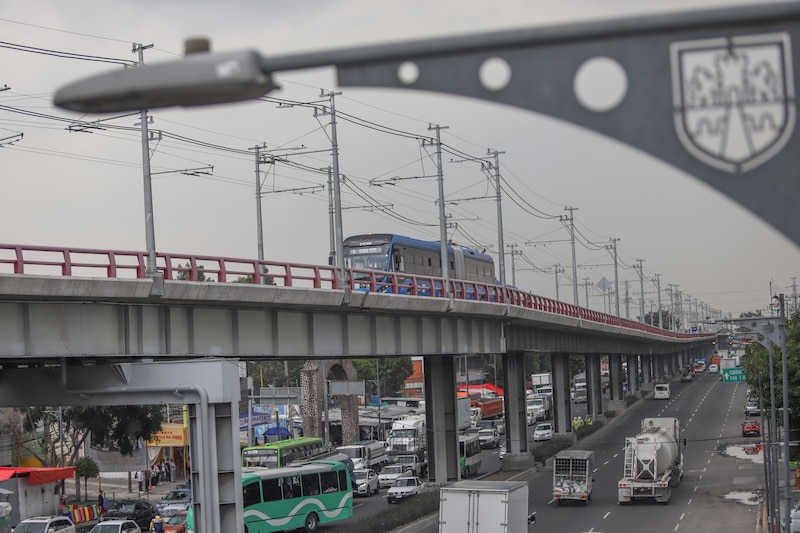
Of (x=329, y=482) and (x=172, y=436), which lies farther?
(x=172, y=436)

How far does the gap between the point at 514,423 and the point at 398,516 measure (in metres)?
24.7

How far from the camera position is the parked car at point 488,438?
82.2 metres

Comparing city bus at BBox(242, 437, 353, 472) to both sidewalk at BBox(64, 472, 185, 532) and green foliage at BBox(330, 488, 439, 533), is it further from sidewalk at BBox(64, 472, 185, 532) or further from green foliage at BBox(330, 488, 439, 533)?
green foliage at BBox(330, 488, 439, 533)

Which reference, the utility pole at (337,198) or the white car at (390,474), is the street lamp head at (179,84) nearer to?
the utility pole at (337,198)

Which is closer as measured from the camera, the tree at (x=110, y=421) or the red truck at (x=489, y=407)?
the tree at (x=110, y=421)

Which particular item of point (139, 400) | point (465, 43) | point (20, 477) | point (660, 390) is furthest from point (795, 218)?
point (660, 390)

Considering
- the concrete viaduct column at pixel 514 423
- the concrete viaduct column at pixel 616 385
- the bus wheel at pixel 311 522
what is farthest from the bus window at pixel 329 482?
the concrete viaduct column at pixel 616 385

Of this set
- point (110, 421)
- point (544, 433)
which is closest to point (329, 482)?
point (110, 421)

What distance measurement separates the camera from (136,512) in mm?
45156

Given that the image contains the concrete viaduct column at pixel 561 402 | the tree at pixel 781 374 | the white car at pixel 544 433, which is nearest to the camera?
the tree at pixel 781 374

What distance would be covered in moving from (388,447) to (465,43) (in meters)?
66.6

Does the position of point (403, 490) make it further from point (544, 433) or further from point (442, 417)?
point (544, 433)

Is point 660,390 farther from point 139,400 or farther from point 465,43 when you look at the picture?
point 465,43

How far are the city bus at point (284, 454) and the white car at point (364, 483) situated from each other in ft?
4.38
